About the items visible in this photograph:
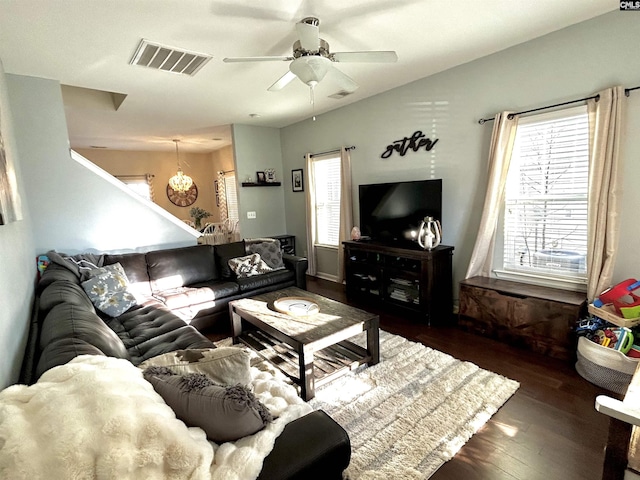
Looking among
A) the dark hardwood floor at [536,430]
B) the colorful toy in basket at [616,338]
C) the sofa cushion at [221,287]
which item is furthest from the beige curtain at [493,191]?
the sofa cushion at [221,287]

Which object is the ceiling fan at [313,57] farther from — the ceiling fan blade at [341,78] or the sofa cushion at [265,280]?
the sofa cushion at [265,280]

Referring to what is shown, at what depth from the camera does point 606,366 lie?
2146 millimetres

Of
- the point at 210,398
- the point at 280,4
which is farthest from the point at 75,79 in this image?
the point at 210,398

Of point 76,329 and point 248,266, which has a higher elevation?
point 76,329

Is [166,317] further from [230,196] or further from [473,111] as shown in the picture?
[230,196]

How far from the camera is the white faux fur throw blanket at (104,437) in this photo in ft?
2.56

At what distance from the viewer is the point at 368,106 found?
4.33 metres

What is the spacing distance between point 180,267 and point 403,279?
2684mm

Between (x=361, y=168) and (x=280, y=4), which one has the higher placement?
(x=280, y=4)

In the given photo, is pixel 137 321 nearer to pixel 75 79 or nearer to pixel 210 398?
pixel 210 398

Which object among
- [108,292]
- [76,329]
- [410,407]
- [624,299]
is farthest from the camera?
[108,292]

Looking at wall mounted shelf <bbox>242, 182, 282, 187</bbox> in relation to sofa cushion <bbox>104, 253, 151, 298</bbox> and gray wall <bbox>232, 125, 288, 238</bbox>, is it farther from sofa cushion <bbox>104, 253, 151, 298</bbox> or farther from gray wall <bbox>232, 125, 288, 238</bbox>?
sofa cushion <bbox>104, 253, 151, 298</bbox>

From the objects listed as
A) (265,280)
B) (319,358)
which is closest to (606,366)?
(319,358)

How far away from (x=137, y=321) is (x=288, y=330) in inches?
54.1
